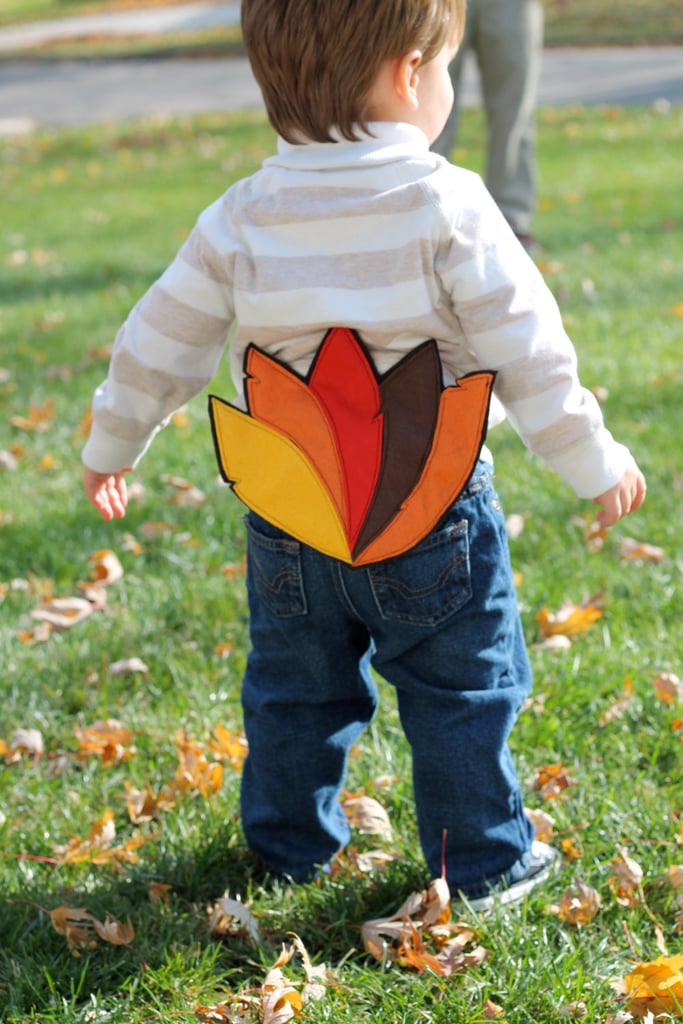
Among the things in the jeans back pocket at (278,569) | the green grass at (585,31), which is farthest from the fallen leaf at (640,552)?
the green grass at (585,31)

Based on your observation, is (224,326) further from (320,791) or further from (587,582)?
(587,582)

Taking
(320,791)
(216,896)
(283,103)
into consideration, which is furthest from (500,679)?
(283,103)

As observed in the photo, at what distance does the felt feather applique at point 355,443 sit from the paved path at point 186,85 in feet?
40.8

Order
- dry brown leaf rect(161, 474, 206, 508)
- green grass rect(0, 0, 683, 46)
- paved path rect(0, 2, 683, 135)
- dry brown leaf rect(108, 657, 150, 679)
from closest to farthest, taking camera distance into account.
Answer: dry brown leaf rect(108, 657, 150, 679) → dry brown leaf rect(161, 474, 206, 508) → paved path rect(0, 2, 683, 135) → green grass rect(0, 0, 683, 46)

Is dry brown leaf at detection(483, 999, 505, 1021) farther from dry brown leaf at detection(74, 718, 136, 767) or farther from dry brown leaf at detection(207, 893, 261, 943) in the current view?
dry brown leaf at detection(74, 718, 136, 767)

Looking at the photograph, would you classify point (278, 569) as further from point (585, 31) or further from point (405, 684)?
point (585, 31)

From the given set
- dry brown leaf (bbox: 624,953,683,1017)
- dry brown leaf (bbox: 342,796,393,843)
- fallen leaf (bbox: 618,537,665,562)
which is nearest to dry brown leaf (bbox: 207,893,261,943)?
dry brown leaf (bbox: 342,796,393,843)

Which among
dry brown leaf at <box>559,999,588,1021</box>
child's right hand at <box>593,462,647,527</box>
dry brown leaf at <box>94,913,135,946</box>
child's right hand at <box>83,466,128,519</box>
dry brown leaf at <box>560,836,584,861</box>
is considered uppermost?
child's right hand at <box>593,462,647,527</box>

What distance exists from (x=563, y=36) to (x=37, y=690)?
67.7ft

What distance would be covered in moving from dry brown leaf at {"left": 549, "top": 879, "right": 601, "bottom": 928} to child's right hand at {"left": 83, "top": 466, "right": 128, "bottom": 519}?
3.44ft

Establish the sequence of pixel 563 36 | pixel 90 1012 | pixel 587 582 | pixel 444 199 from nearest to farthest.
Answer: pixel 444 199
pixel 90 1012
pixel 587 582
pixel 563 36

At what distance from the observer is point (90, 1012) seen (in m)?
1.92

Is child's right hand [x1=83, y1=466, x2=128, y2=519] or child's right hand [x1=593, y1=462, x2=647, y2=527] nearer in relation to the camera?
child's right hand [x1=593, y1=462, x2=647, y2=527]

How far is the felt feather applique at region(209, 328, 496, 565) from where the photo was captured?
72.0 inches
